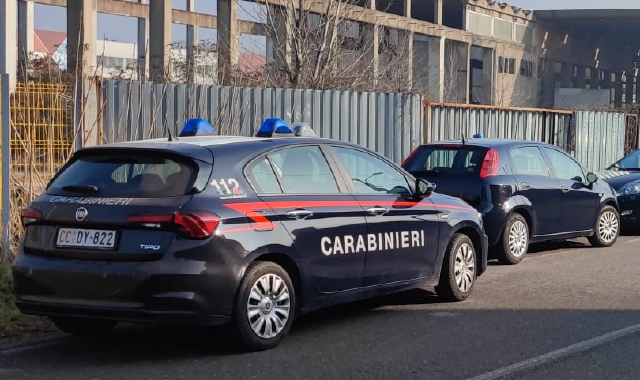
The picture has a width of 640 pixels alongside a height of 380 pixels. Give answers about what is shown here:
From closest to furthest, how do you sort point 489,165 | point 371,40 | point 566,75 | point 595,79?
point 489,165, point 371,40, point 566,75, point 595,79

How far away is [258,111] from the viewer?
13.6 meters

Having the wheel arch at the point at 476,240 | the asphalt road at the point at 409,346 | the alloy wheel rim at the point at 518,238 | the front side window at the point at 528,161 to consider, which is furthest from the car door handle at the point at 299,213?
the front side window at the point at 528,161

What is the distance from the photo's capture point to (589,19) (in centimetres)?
6312

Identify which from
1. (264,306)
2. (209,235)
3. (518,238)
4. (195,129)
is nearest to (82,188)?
(209,235)

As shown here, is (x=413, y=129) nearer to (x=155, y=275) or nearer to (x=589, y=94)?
(x=155, y=275)

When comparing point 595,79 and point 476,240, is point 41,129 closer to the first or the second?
point 476,240

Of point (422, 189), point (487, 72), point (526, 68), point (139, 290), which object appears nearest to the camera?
point (139, 290)

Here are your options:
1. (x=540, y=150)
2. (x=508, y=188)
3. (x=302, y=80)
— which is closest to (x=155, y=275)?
(x=508, y=188)

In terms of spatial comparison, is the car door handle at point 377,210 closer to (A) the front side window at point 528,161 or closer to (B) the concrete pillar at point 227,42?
(A) the front side window at point 528,161

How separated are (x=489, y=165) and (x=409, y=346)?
499 cm

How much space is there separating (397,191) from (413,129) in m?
7.74

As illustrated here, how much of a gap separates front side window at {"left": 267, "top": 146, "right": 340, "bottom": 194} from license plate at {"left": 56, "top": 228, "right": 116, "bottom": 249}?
143cm

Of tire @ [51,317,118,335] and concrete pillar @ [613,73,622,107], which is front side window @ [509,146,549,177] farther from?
concrete pillar @ [613,73,622,107]

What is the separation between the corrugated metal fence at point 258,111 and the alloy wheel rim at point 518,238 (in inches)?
150
